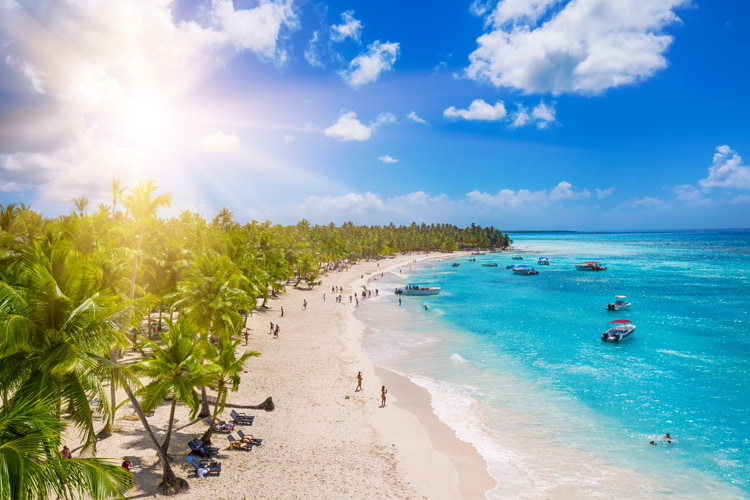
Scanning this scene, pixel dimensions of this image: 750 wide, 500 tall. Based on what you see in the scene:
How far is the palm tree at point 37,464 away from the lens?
5.60 metres

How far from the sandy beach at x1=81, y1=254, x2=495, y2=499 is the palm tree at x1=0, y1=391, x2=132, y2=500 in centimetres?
1068

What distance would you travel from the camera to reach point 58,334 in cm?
972

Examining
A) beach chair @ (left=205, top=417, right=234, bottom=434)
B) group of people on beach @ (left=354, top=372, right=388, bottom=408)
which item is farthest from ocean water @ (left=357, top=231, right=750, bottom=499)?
beach chair @ (left=205, top=417, right=234, bottom=434)

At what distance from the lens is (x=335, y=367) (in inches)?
1348

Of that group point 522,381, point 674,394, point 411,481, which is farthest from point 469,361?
point 411,481

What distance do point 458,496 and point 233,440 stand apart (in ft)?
36.0

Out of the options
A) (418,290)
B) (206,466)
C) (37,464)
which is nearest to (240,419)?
(206,466)

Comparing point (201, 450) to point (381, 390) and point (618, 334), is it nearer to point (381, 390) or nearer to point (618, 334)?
point (381, 390)

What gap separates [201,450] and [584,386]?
28365 mm

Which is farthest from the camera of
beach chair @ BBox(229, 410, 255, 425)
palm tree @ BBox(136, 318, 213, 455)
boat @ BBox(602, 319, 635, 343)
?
boat @ BBox(602, 319, 635, 343)

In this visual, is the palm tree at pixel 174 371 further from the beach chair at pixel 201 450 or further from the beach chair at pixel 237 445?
the beach chair at pixel 237 445

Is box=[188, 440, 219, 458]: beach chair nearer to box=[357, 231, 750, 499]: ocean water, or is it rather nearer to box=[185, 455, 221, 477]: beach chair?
box=[185, 455, 221, 477]: beach chair

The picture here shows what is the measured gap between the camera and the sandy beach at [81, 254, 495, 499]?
56.3 ft

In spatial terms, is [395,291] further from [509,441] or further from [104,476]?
[104,476]
